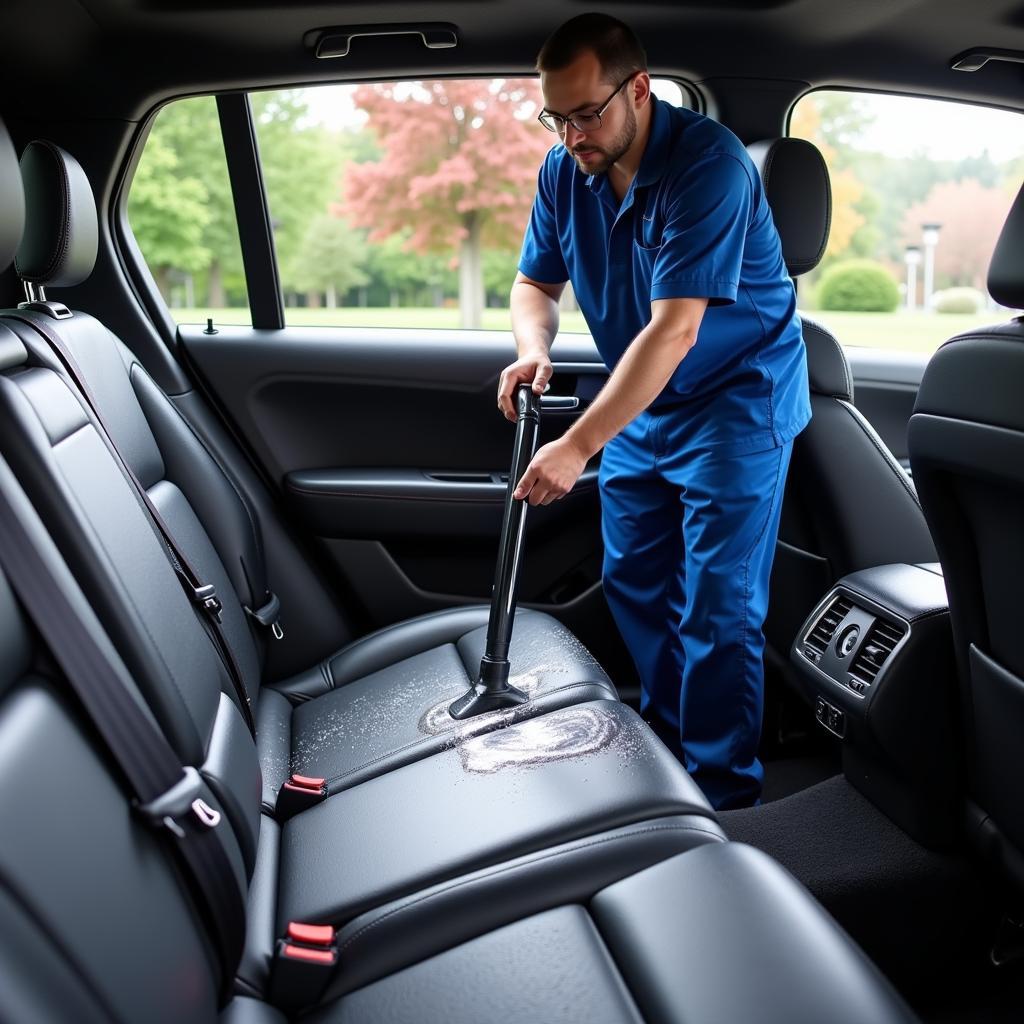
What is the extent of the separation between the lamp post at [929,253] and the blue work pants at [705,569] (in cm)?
98

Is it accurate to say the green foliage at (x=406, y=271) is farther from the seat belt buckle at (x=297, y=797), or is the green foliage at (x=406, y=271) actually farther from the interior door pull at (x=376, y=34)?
the seat belt buckle at (x=297, y=797)

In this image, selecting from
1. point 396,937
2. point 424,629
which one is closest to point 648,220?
point 424,629

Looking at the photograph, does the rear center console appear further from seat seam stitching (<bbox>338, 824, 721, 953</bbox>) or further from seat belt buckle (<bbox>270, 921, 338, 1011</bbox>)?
seat belt buckle (<bbox>270, 921, 338, 1011</bbox>)

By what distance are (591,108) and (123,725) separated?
4.50 ft

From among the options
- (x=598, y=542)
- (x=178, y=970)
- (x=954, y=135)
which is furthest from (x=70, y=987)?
(x=954, y=135)

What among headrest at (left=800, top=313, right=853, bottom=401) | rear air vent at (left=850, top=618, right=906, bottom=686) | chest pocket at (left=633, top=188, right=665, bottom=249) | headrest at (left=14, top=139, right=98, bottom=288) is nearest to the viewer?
headrest at (left=14, top=139, right=98, bottom=288)

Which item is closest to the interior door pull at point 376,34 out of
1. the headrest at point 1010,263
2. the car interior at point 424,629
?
the car interior at point 424,629

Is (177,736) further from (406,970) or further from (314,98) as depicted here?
(314,98)

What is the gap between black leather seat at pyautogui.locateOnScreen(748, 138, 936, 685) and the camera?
2.27 meters

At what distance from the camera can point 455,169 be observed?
138 inches

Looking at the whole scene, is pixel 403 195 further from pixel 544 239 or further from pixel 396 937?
pixel 396 937

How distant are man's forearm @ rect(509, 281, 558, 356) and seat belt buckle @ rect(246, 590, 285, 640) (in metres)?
0.73

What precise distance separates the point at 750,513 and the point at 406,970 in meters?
1.24

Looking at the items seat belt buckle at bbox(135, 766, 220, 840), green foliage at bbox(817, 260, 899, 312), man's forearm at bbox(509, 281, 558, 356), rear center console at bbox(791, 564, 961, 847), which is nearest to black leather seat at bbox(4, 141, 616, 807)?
seat belt buckle at bbox(135, 766, 220, 840)
